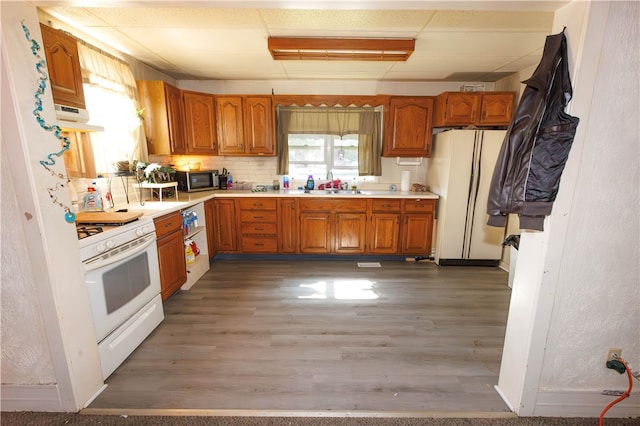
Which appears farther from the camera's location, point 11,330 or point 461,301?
point 461,301

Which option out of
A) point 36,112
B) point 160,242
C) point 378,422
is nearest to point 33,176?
point 36,112

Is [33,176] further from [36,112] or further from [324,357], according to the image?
[324,357]

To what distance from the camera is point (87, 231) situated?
5.61 feet

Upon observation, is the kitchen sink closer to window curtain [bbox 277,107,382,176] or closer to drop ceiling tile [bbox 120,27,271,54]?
window curtain [bbox 277,107,382,176]

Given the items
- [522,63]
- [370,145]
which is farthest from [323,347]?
[522,63]

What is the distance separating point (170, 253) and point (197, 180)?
4.81ft

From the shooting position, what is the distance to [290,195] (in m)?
3.62

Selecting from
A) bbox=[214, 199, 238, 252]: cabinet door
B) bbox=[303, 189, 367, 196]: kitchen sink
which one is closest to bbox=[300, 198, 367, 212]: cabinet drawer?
bbox=[303, 189, 367, 196]: kitchen sink

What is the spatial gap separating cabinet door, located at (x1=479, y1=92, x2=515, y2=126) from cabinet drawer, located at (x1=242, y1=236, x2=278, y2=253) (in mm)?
3185

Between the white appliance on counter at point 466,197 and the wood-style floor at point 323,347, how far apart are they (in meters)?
0.49

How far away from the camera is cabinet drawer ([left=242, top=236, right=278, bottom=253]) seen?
3.76 meters

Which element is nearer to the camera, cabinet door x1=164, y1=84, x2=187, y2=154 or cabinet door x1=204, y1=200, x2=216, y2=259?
cabinet door x1=164, y1=84, x2=187, y2=154

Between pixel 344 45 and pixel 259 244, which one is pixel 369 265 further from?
pixel 344 45

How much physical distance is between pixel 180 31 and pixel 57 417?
111 inches
